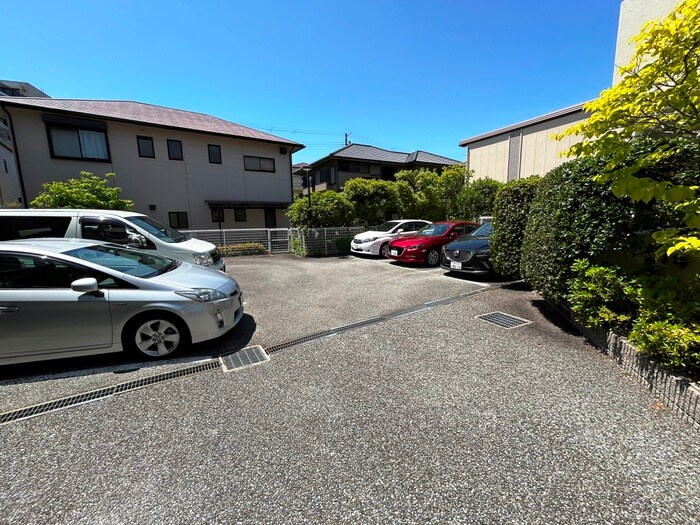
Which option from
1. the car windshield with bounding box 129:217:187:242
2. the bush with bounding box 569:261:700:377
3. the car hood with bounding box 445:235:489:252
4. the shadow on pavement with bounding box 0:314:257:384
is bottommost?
the shadow on pavement with bounding box 0:314:257:384

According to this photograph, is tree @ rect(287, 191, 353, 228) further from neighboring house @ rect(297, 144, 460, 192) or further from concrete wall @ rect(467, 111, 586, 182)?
neighboring house @ rect(297, 144, 460, 192)

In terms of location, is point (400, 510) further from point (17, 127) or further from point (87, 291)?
point (17, 127)

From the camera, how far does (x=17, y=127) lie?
1201 cm

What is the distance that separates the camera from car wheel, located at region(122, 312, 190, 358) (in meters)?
3.37

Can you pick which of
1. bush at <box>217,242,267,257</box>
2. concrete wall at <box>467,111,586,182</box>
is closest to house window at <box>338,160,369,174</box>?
concrete wall at <box>467,111,586,182</box>

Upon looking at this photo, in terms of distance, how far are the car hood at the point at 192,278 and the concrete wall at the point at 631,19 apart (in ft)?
19.6

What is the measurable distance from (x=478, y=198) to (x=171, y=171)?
14.5 m

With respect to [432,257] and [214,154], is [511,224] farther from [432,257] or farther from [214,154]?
[214,154]

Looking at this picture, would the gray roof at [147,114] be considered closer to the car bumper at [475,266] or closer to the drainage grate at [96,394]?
the car bumper at [475,266]

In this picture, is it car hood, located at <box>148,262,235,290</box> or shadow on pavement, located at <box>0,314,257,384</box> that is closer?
shadow on pavement, located at <box>0,314,257,384</box>

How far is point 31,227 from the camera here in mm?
5523

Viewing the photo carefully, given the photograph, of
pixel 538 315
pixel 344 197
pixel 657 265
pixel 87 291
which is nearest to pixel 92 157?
pixel 344 197

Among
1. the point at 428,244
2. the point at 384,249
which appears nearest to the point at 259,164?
the point at 384,249

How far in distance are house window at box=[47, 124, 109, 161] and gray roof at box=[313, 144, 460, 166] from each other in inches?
516
